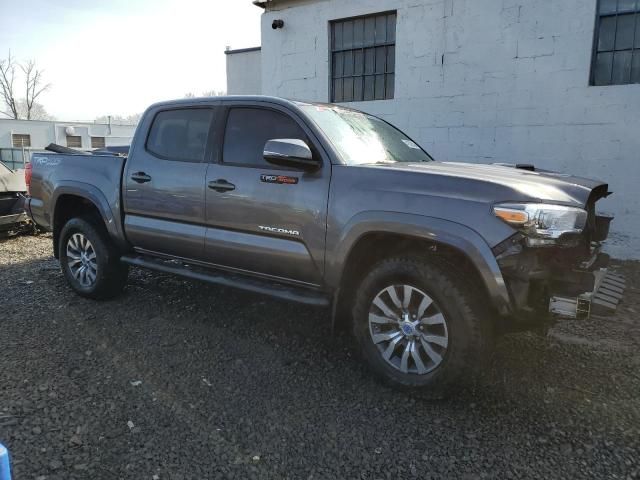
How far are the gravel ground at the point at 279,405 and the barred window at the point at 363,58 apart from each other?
18.1ft

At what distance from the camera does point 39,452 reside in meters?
2.59

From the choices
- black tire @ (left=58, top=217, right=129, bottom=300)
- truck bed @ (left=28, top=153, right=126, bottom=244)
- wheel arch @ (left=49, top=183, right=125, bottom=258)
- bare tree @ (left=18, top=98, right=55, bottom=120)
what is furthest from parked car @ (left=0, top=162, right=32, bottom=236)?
bare tree @ (left=18, top=98, right=55, bottom=120)

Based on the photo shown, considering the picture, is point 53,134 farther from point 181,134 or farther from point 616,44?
point 616,44

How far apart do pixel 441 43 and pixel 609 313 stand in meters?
6.15

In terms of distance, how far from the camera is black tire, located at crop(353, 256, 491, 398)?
2.96 meters

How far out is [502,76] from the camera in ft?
24.2

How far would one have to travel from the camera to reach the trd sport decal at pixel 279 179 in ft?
11.8

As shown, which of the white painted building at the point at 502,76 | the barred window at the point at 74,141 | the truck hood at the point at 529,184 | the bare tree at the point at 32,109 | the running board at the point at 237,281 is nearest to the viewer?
the truck hood at the point at 529,184

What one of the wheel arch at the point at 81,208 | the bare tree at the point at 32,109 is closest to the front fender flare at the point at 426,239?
the wheel arch at the point at 81,208

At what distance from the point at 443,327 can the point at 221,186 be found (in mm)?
2033

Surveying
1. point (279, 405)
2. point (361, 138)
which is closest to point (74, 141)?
point (361, 138)

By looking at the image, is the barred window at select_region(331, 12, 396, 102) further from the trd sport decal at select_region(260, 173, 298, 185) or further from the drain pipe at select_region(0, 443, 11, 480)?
the drain pipe at select_region(0, 443, 11, 480)

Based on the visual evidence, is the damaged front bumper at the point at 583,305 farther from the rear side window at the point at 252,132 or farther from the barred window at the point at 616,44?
the barred window at the point at 616,44

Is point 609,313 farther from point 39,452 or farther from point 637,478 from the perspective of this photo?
point 39,452
